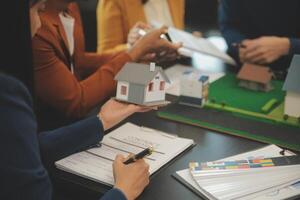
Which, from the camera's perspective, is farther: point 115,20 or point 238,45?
point 115,20

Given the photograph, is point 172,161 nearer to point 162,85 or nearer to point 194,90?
point 162,85

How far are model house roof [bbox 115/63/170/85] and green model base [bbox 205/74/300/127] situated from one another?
1.23ft

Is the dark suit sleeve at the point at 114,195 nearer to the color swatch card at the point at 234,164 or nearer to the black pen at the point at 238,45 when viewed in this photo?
the color swatch card at the point at 234,164

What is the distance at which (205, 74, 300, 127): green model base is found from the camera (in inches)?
59.8

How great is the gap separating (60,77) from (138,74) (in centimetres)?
34

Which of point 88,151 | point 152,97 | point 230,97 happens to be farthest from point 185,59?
point 88,151

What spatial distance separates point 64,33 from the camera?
5.39ft

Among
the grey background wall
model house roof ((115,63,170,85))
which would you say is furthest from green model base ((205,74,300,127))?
the grey background wall

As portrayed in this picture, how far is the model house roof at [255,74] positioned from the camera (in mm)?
1733

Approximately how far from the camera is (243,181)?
3.63ft

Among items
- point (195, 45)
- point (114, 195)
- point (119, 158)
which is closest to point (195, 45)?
point (195, 45)

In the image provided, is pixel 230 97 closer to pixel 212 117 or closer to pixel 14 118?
pixel 212 117

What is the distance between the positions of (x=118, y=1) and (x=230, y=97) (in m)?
1.01

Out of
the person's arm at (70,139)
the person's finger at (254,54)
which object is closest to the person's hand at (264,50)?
the person's finger at (254,54)
